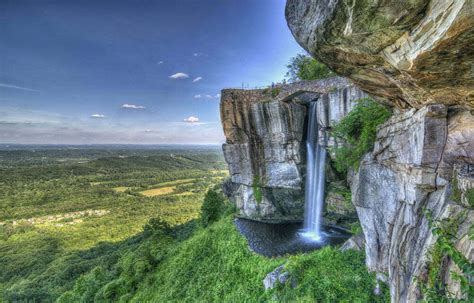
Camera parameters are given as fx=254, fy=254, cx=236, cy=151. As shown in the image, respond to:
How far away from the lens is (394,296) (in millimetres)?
6941

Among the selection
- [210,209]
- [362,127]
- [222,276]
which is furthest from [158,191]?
[362,127]

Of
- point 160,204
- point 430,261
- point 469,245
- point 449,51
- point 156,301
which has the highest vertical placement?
point 449,51

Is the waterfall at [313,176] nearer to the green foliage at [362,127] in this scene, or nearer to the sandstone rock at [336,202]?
the sandstone rock at [336,202]

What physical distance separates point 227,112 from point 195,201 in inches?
2564

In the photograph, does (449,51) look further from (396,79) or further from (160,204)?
(160,204)

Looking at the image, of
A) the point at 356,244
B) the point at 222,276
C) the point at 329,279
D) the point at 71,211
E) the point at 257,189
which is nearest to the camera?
the point at 329,279

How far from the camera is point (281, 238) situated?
17578mm

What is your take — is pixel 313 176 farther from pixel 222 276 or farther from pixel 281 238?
pixel 222 276

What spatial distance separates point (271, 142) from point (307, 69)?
10.3m

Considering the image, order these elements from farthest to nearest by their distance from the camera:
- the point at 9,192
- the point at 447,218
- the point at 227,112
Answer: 1. the point at 9,192
2. the point at 227,112
3. the point at 447,218

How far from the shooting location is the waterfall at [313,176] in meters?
19.4

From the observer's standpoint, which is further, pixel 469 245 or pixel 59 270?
pixel 59 270

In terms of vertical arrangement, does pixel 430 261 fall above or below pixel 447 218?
below

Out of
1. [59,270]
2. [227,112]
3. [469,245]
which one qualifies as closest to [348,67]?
[469,245]
